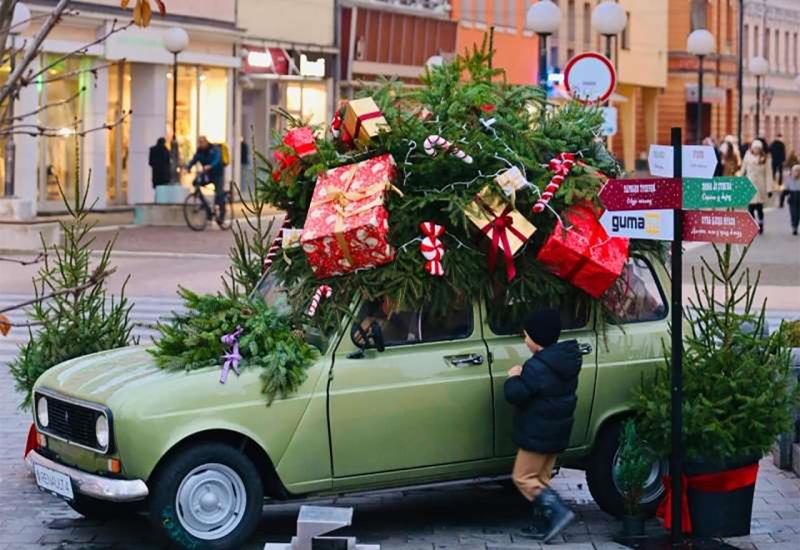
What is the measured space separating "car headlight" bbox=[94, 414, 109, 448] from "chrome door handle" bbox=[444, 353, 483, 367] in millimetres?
1704

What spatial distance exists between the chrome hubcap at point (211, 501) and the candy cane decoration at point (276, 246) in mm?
1457

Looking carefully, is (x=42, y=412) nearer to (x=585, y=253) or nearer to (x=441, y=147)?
(x=441, y=147)

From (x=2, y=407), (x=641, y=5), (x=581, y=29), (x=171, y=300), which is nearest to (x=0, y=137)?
(x=2, y=407)

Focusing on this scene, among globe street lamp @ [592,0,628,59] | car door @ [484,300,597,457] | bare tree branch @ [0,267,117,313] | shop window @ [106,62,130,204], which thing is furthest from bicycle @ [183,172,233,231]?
bare tree branch @ [0,267,117,313]

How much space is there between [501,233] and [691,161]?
39.2 inches

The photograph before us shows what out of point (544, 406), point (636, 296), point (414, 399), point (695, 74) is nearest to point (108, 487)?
point (414, 399)

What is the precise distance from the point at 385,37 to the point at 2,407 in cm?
4605

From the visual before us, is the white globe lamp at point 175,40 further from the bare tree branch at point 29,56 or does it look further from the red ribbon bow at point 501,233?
the bare tree branch at point 29,56

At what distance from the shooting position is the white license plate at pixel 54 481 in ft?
29.9

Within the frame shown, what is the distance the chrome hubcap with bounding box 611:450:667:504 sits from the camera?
9.84 meters

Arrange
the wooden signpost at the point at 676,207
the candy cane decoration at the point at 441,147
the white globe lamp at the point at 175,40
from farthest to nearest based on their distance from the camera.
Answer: the white globe lamp at the point at 175,40 → the candy cane decoration at the point at 441,147 → the wooden signpost at the point at 676,207

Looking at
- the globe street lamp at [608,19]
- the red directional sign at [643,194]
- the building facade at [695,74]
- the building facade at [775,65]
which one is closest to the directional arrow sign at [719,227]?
the red directional sign at [643,194]

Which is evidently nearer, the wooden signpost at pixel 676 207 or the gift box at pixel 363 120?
the wooden signpost at pixel 676 207

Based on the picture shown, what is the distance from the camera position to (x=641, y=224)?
930cm
